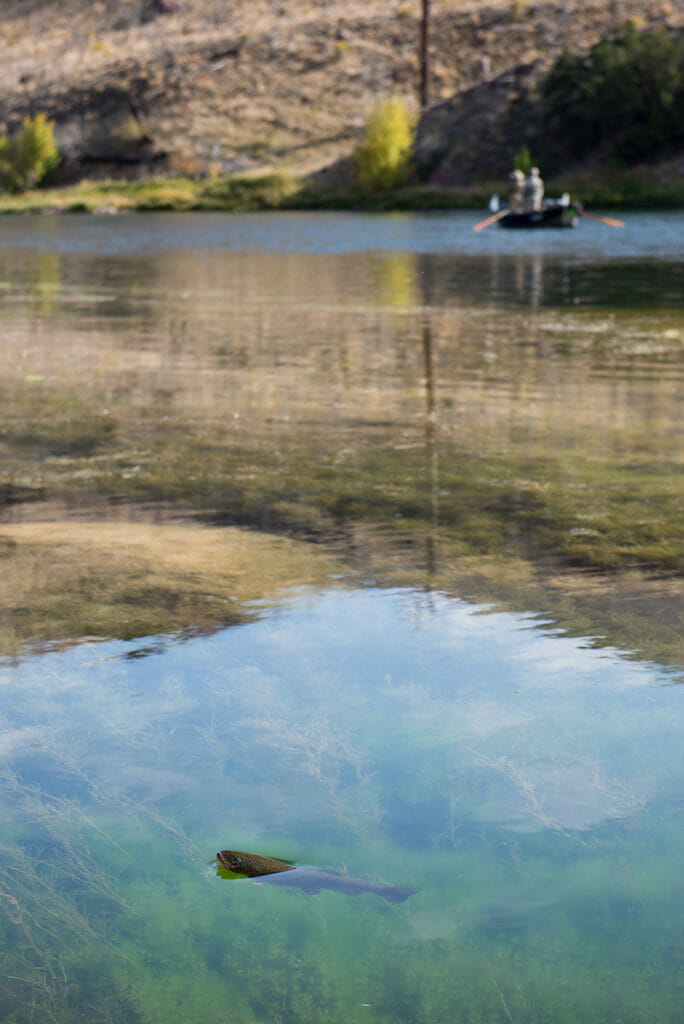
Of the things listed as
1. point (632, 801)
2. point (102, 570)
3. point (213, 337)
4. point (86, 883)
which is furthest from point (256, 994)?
point (213, 337)


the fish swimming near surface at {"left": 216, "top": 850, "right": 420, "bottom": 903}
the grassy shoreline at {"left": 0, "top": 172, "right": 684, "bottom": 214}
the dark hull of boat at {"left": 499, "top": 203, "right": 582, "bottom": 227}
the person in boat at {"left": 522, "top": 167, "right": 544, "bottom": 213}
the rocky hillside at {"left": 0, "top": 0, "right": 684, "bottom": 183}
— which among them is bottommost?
the fish swimming near surface at {"left": 216, "top": 850, "right": 420, "bottom": 903}

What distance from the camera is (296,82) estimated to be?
76562 mm

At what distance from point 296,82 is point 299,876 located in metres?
78.6

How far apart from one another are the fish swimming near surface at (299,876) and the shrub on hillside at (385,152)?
203ft

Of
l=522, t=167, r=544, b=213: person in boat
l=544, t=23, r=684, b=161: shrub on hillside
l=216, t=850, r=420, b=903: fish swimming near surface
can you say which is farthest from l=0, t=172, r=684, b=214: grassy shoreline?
l=216, t=850, r=420, b=903: fish swimming near surface

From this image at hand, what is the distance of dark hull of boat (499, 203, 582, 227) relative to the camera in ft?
112

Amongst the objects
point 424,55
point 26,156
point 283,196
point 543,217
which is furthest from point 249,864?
point 26,156

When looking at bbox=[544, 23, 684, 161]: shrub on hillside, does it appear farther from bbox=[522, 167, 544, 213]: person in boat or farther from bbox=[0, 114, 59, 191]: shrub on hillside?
bbox=[0, 114, 59, 191]: shrub on hillside

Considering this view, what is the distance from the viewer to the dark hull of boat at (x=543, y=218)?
3412 centimetres

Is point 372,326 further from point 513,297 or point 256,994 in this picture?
point 256,994

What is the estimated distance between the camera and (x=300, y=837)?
277 centimetres

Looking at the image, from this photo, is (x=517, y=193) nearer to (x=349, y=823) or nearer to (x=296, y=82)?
(x=349, y=823)

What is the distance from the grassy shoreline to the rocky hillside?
14.1ft

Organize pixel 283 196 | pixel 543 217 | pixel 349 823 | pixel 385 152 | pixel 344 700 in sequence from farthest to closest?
1. pixel 283 196
2. pixel 385 152
3. pixel 543 217
4. pixel 344 700
5. pixel 349 823
